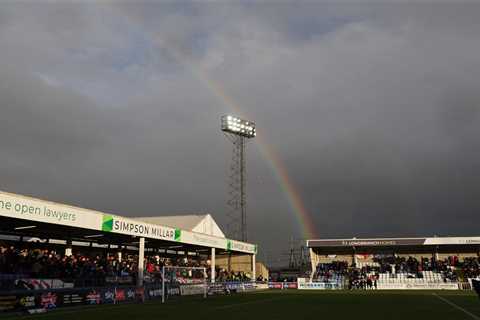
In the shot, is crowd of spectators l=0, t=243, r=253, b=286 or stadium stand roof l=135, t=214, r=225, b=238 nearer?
crowd of spectators l=0, t=243, r=253, b=286

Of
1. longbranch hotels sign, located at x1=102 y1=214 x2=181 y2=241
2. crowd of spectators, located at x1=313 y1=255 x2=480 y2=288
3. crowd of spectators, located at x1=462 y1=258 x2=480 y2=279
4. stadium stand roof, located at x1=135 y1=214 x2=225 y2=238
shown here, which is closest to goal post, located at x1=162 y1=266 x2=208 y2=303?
longbranch hotels sign, located at x1=102 y1=214 x2=181 y2=241

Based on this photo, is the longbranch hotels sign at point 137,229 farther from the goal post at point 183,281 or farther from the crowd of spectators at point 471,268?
the crowd of spectators at point 471,268

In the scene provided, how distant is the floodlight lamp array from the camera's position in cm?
7188

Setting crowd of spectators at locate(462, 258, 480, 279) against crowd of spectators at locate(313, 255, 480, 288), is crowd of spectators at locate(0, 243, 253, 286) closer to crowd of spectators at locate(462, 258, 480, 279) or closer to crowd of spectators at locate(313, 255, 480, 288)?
crowd of spectators at locate(313, 255, 480, 288)

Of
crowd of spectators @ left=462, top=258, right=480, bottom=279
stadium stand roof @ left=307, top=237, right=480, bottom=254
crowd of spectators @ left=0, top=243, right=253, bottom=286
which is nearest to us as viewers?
crowd of spectators @ left=0, top=243, right=253, bottom=286

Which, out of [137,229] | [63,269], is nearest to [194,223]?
[137,229]

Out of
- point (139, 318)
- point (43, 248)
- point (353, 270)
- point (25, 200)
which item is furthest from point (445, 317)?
point (353, 270)

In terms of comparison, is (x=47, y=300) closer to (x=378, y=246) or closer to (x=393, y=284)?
(x=393, y=284)

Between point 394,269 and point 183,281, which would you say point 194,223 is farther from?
point 394,269

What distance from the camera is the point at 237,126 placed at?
72562mm

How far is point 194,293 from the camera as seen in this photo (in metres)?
47.6

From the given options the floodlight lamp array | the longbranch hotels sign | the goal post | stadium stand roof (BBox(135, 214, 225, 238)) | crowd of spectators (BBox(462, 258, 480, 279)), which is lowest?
the goal post

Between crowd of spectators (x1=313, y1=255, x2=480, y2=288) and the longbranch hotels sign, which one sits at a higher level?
the longbranch hotels sign

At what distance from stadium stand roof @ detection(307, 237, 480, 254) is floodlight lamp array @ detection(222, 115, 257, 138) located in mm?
18347
